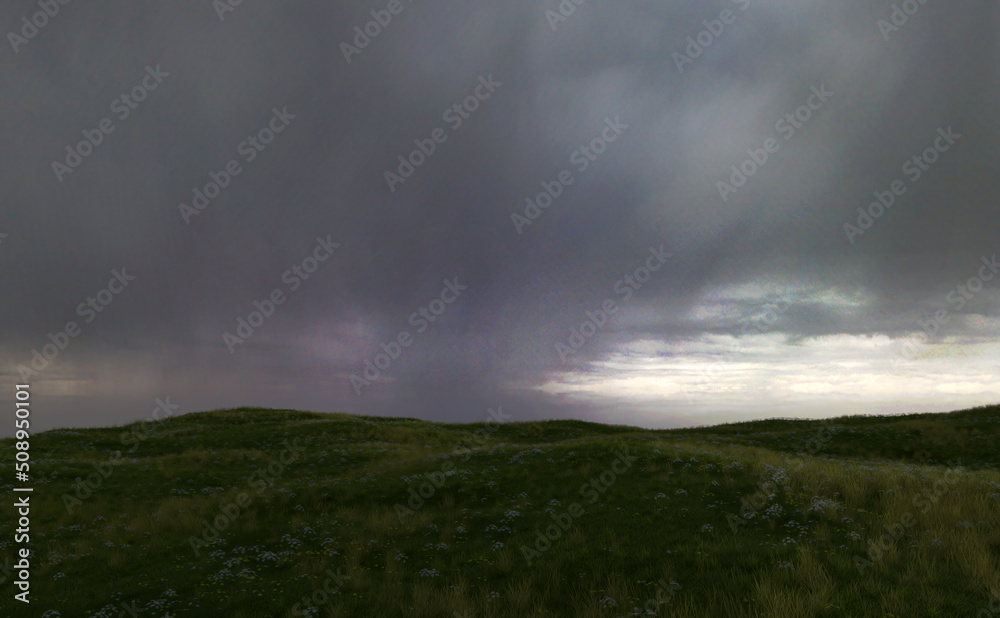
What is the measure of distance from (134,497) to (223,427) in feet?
98.9

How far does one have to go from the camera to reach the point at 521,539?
1644 centimetres

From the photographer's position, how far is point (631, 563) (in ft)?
44.0

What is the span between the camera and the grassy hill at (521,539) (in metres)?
11.2

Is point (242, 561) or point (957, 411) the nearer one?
point (242, 561)

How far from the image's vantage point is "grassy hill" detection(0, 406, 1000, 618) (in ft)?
36.7

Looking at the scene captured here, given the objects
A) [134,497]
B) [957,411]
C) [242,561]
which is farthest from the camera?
[957,411]

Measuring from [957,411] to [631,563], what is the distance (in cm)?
6032

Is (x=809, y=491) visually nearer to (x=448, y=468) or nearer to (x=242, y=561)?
(x=448, y=468)

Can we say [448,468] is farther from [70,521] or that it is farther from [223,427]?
[223,427]

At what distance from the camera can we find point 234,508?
23.1 m

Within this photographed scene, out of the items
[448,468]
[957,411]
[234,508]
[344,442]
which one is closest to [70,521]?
[234,508]

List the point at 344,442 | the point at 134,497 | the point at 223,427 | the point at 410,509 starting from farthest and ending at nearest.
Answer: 1. the point at 223,427
2. the point at 344,442
3. the point at 134,497
4. the point at 410,509

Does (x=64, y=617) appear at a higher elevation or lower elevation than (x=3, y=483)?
lower

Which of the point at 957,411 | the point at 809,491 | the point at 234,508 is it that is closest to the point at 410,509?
the point at 234,508
